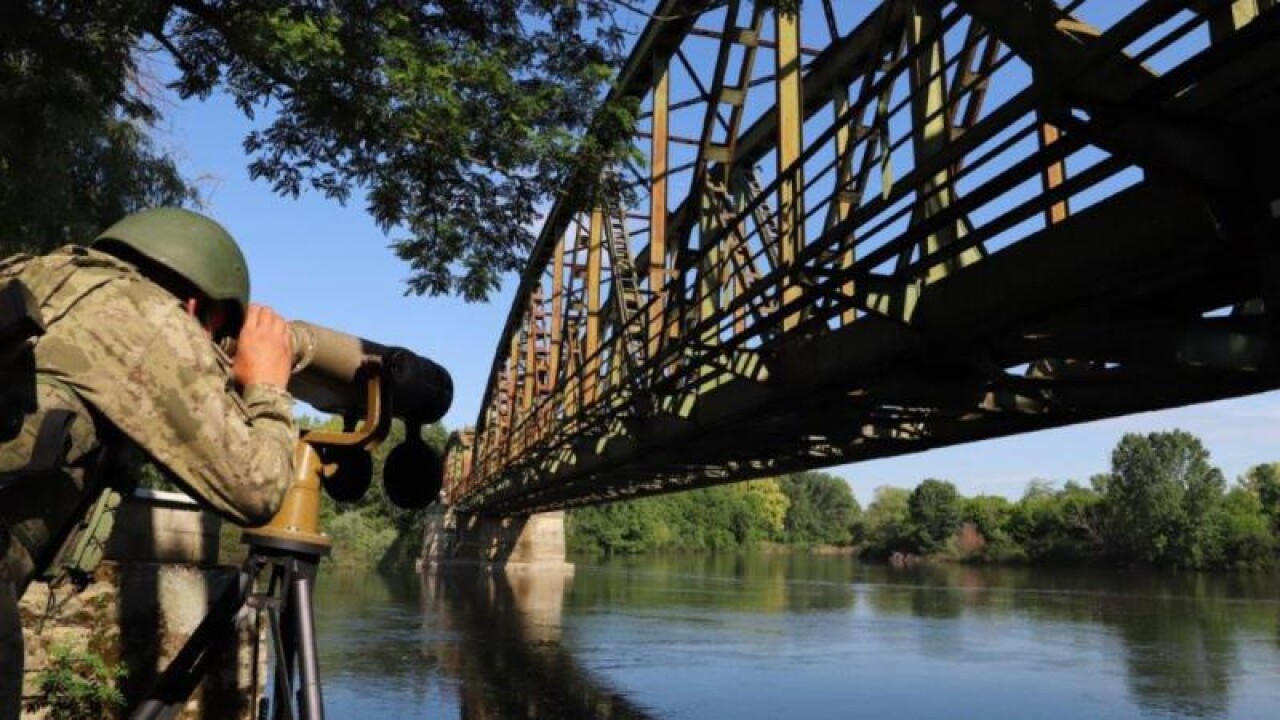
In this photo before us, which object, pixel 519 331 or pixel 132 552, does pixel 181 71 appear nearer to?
pixel 132 552

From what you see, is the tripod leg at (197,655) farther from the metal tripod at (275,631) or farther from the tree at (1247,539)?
the tree at (1247,539)

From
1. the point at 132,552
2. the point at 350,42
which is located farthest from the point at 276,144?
the point at 132,552

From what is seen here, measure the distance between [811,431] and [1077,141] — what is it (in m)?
7.51

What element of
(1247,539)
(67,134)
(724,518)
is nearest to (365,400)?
(67,134)

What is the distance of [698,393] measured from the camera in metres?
12.9

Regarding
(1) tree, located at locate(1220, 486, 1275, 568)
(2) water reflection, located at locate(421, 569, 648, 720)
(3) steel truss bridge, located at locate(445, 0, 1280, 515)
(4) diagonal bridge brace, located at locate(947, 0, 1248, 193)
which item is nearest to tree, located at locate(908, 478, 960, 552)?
(1) tree, located at locate(1220, 486, 1275, 568)

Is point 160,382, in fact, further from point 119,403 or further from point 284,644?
point 284,644

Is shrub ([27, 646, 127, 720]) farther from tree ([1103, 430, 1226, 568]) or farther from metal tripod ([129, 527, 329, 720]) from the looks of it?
tree ([1103, 430, 1226, 568])

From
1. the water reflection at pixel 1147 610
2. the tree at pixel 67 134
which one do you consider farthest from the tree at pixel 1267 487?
the tree at pixel 67 134

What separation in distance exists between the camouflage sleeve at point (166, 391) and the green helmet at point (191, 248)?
0.28 feet

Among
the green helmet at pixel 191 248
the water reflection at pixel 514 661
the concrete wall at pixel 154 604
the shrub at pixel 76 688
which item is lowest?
the water reflection at pixel 514 661

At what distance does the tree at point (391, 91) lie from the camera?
6.88 m

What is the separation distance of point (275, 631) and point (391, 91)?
235 inches

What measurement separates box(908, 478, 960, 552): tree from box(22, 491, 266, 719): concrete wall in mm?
87835
